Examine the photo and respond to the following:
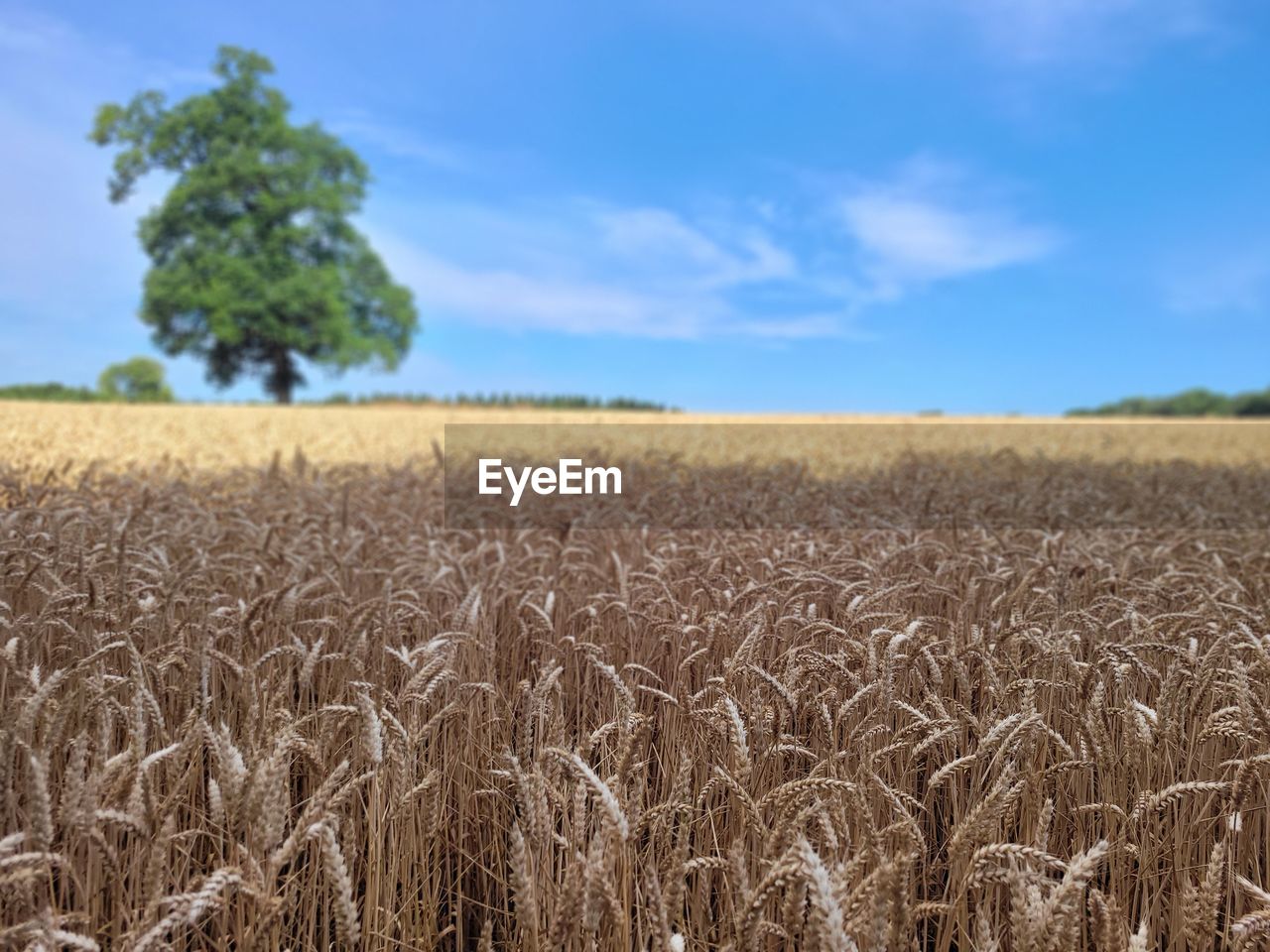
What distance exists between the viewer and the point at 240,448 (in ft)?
37.1

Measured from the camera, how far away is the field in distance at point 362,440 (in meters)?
9.52

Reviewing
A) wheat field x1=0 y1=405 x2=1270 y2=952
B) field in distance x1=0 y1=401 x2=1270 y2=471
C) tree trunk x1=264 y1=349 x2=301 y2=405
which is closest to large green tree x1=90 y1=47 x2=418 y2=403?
tree trunk x1=264 y1=349 x2=301 y2=405

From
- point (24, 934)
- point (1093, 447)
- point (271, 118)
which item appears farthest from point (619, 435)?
point (271, 118)

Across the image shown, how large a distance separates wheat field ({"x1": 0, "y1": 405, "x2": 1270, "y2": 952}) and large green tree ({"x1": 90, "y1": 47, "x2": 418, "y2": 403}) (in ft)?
102

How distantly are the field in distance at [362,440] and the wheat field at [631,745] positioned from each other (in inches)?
184

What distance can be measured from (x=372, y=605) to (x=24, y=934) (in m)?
1.88

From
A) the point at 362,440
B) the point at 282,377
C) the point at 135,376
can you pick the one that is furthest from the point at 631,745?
the point at 135,376

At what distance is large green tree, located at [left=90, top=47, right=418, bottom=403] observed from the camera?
3384cm

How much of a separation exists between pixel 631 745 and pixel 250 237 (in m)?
37.0

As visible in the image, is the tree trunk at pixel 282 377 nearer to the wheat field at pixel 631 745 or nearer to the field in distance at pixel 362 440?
the field in distance at pixel 362 440

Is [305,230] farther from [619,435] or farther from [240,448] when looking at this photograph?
[240,448]

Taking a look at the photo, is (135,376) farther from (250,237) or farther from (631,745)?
(631,745)

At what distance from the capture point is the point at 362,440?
13.5 meters

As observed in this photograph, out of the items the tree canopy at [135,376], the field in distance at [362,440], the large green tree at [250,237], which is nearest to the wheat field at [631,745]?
the field in distance at [362,440]
